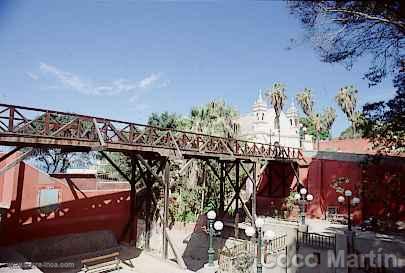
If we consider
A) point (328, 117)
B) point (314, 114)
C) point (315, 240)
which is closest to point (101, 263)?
point (315, 240)

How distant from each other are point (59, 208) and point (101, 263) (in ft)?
A: 12.8

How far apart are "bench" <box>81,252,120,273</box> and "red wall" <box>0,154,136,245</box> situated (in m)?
2.90

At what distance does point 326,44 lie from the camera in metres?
8.93

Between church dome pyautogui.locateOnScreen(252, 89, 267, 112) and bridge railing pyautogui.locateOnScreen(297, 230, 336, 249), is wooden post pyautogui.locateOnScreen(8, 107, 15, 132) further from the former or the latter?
church dome pyautogui.locateOnScreen(252, 89, 267, 112)

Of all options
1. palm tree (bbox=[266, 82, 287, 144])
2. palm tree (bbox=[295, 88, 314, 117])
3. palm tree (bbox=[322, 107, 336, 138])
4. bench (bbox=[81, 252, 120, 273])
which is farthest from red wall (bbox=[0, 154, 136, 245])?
palm tree (bbox=[322, 107, 336, 138])

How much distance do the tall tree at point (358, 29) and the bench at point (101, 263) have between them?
979cm

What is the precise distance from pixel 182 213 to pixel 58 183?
23.6 ft

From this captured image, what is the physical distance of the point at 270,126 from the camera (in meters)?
42.6

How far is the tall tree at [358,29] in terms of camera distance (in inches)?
304

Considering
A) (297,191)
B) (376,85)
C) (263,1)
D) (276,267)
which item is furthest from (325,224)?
(263,1)

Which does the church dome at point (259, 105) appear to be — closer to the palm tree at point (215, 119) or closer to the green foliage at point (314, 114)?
the green foliage at point (314, 114)

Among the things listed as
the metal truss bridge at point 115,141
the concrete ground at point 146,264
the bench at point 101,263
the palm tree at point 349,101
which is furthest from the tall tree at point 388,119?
the palm tree at point 349,101

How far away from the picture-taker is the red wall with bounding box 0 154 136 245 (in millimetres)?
12602

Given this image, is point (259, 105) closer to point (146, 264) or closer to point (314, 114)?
point (314, 114)
